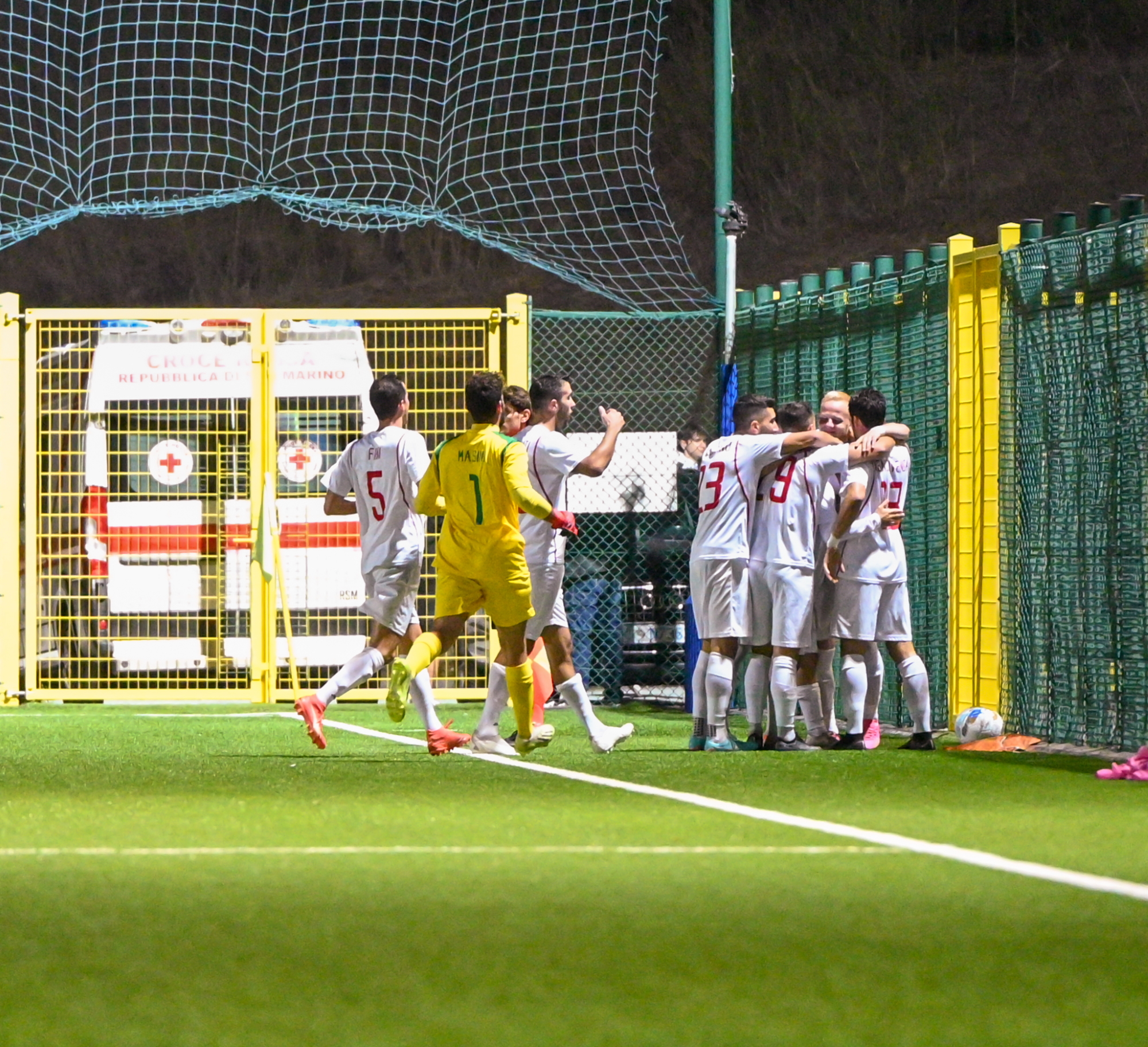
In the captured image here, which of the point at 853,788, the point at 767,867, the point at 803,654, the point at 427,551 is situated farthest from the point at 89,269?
the point at 767,867

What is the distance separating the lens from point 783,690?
1006 cm

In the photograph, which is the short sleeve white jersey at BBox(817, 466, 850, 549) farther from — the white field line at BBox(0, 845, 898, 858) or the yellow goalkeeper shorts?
the white field line at BBox(0, 845, 898, 858)

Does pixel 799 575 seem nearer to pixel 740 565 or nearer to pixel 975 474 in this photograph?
pixel 740 565

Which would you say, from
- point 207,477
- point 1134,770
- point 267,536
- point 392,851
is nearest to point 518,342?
point 267,536

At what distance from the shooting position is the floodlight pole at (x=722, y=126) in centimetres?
1418

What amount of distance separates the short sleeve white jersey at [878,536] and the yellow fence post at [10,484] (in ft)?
21.7

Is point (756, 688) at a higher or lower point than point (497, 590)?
lower

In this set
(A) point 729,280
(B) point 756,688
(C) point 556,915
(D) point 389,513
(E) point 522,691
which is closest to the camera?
(C) point 556,915

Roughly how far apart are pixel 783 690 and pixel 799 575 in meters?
0.57

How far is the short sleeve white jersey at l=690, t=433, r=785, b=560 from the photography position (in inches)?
389

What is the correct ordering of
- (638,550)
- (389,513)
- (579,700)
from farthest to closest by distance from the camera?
(638,550) < (389,513) < (579,700)

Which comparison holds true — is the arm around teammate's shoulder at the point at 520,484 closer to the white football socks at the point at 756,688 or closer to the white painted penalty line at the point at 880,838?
the white painted penalty line at the point at 880,838

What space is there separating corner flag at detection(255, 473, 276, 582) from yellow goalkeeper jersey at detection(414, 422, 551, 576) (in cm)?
487

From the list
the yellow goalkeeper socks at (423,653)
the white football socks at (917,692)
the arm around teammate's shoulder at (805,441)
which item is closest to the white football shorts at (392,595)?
the yellow goalkeeper socks at (423,653)
